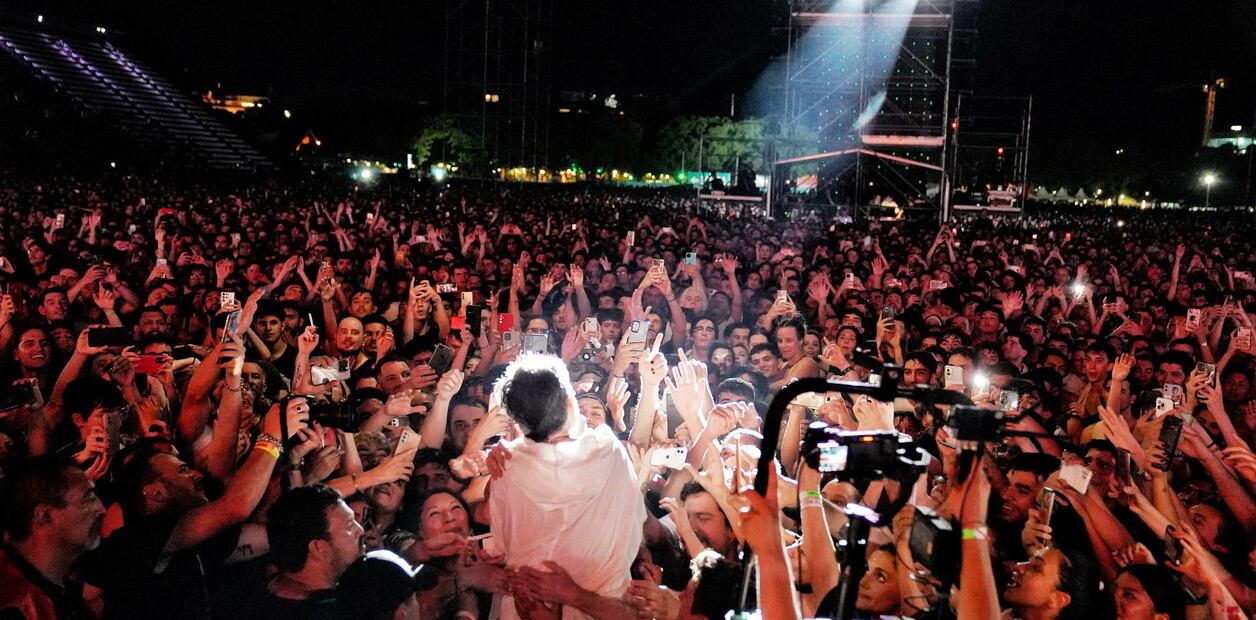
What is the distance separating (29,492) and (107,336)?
188 centimetres

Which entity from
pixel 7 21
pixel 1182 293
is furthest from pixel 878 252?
pixel 7 21

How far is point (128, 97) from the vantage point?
40938 millimetres

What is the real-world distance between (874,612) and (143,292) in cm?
720

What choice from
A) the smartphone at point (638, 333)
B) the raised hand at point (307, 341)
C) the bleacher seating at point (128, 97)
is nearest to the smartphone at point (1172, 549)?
the smartphone at point (638, 333)

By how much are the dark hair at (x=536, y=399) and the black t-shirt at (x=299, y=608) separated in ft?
3.13

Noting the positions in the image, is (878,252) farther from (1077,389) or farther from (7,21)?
(7,21)

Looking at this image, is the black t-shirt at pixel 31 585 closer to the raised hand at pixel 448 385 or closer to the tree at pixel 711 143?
the raised hand at pixel 448 385

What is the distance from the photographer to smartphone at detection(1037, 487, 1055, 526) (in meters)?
3.86

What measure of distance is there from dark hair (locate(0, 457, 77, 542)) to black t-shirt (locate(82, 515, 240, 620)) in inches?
9.2

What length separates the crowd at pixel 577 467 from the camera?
3.00 metres

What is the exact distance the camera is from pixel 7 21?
40375mm

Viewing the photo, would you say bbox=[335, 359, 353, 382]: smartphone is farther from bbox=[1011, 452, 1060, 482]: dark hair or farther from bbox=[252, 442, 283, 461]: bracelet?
bbox=[1011, 452, 1060, 482]: dark hair

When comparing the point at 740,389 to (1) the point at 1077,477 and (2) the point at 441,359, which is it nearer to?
(2) the point at 441,359

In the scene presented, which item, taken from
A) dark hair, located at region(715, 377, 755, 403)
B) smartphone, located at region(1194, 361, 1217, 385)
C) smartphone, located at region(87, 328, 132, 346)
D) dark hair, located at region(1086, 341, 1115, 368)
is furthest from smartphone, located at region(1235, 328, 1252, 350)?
smartphone, located at region(87, 328, 132, 346)
